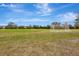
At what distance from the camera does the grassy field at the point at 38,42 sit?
1441mm

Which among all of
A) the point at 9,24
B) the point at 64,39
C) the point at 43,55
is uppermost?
the point at 9,24

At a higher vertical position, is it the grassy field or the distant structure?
the distant structure

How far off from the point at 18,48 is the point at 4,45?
13 centimetres

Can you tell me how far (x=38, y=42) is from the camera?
1.47 metres

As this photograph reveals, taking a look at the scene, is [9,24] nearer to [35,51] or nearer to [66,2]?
[35,51]

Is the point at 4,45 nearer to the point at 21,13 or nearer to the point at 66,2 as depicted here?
the point at 21,13

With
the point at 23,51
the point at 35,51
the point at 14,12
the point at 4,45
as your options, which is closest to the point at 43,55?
the point at 35,51

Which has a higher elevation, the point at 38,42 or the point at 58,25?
the point at 58,25

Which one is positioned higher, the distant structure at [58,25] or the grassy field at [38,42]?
the distant structure at [58,25]

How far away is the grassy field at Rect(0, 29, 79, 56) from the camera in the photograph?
4.73ft

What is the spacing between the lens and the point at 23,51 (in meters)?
1.45

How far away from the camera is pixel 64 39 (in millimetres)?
1471

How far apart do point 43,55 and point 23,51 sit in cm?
18

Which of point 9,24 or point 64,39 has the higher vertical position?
point 9,24
